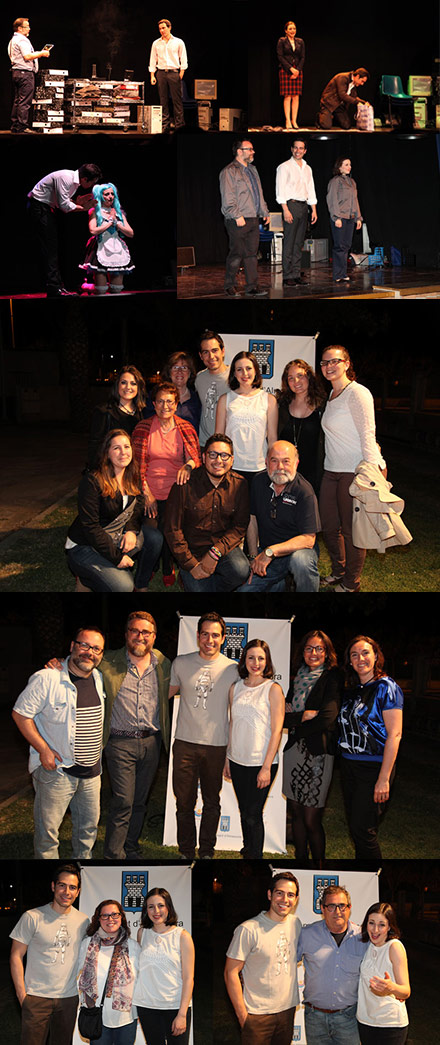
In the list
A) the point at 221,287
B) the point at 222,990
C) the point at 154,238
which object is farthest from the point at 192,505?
the point at 154,238

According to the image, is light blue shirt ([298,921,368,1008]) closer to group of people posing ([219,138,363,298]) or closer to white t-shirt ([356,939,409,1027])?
white t-shirt ([356,939,409,1027])

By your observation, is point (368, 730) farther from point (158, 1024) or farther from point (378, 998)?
point (158, 1024)

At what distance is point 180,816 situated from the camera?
266 inches

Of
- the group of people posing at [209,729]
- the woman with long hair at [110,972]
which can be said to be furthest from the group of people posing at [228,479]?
the woman with long hair at [110,972]

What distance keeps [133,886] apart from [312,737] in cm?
136

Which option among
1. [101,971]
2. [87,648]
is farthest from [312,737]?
[101,971]

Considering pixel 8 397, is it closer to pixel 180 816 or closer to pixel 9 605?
pixel 9 605

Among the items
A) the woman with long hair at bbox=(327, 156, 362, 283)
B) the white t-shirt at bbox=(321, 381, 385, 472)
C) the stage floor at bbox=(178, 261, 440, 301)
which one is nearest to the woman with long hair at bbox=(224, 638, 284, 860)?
the white t-shirt at bbox=(321, 381, 385, 472)

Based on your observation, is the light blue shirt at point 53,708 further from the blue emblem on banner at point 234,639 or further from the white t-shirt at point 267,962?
the white t-shirt at point 267,962

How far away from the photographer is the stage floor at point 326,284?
9969 mm

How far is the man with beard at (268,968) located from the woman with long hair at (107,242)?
5.82 m

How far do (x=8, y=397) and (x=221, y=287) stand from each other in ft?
6.81

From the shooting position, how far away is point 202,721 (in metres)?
6.55

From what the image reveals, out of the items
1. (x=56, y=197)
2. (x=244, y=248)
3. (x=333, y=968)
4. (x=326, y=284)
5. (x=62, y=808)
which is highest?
(x=56, y=197)
